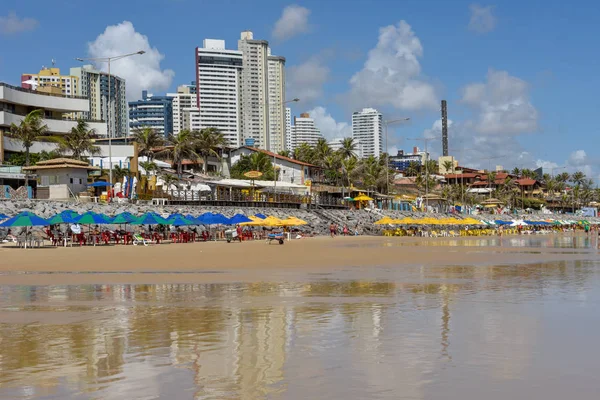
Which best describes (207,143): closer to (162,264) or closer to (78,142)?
(78,142)

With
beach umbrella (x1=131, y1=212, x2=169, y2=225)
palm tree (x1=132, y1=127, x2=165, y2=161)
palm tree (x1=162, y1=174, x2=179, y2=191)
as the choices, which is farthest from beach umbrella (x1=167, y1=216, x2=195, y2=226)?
palm tree (x1=132, y1=127, x2=165, y2=161)

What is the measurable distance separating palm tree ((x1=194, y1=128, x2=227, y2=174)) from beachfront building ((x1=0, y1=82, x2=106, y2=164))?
43.8 ft

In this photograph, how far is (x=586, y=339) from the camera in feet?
35.4

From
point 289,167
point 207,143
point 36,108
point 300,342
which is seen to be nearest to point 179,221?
point 300,342

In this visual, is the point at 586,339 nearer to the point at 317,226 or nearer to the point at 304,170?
the point at 317,226

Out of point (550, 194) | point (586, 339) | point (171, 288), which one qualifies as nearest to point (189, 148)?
point (171, 288)

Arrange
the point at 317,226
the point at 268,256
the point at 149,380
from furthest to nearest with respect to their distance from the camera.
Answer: the point at 317,226, the point at 268,256, the point at 149,380

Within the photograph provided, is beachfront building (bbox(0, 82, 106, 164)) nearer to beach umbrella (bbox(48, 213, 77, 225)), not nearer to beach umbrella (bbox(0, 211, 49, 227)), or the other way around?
beach umbrella (bbox(48, 213, 77, 225))

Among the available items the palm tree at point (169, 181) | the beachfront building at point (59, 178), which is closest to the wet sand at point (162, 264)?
the beachfront building at point (59, 178)

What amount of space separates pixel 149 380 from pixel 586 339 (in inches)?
260

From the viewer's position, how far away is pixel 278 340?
10.7m

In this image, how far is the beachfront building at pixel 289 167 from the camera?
101 m

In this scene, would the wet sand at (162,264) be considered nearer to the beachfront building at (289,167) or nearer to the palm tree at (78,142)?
the palm tree at (78,142)

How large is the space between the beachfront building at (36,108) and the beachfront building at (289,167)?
Answer: 22235 mm
